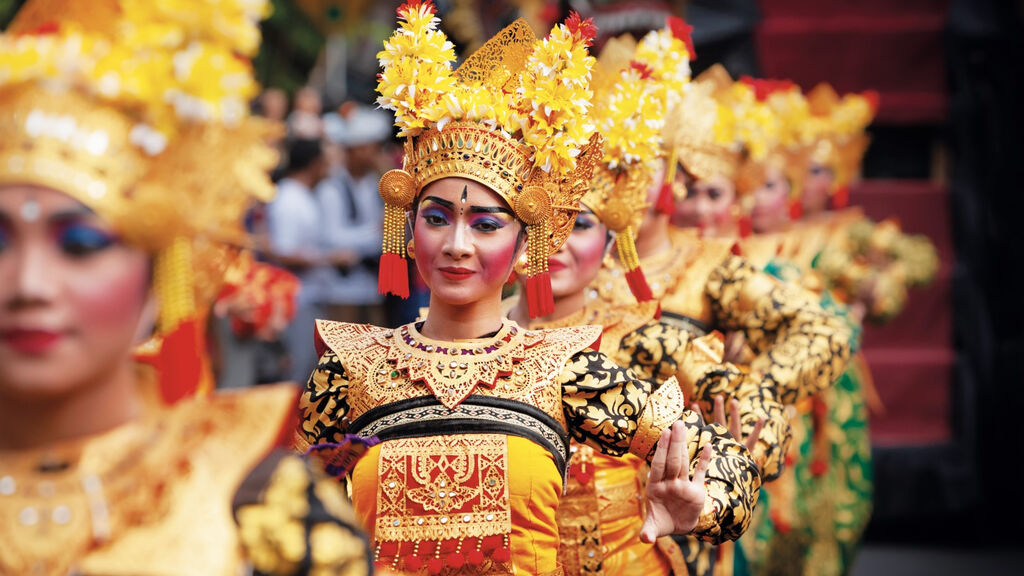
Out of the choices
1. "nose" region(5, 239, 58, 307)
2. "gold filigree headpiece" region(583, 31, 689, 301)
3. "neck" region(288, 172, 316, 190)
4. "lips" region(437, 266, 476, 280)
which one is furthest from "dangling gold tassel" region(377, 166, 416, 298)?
"neck" region(288, 172, 316, 190)

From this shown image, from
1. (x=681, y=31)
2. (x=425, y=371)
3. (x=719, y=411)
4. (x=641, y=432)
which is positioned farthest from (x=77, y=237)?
(x=681, y=31)

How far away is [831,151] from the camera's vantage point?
9.06m

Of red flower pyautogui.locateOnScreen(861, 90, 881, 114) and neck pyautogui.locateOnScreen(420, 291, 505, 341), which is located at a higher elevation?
red flower pyautogui.locateOnScreen(861, 90, 881, 114)

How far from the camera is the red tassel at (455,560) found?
334 centimetres

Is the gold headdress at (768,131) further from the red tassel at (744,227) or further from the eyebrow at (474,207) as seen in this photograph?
the eyebrow at (474,207)

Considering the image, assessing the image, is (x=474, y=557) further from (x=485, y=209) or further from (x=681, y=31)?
(x=681, y=31)

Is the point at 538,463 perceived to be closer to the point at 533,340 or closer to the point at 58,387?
the point at 533,340

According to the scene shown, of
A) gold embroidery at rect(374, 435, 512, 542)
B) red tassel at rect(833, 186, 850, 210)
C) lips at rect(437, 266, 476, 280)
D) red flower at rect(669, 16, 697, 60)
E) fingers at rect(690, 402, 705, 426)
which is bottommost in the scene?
gold embroidery at rect(374, 435, 512, 542)

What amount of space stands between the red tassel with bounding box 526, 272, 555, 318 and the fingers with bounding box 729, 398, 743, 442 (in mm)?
819

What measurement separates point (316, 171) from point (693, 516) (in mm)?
7154

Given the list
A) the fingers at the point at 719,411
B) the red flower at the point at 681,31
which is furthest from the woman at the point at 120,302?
the red flower at the point at 681,31

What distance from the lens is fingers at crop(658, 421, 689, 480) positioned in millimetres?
3500

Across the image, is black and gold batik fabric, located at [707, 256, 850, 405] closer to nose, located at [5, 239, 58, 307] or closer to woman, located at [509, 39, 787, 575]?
woman, located at [509, 39, 787, 575]

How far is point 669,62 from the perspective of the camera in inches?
206
